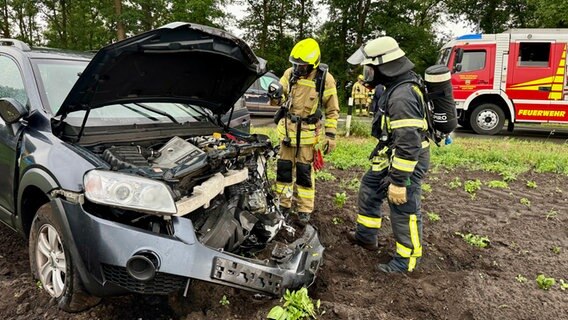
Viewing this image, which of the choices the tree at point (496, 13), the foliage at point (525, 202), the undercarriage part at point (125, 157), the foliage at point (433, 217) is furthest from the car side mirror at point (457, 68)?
the tree at point (496, 13)

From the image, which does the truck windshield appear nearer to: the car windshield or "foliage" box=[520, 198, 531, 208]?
"foliage" box=[520, 198, 531, 208]

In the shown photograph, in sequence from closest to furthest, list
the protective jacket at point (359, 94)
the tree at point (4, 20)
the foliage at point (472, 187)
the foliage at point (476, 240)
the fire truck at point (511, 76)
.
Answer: the foliage at point (476, 240), the foliage at point (472, 187), the fire truck at point (511, 76), the protective jacket at point (359, 94), the tree at point (4, 20)

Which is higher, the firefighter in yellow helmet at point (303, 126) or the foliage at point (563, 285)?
the firefighter in yellow helmet at point (303, 126)

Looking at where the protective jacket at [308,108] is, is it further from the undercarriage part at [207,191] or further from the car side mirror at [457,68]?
the car side mirror at [457,68]

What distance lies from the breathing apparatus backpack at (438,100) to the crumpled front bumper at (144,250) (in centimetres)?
161

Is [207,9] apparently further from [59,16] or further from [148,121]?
[148,121]

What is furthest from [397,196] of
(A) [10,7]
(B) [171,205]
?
(A) [10,7]

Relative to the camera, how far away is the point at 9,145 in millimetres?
2738

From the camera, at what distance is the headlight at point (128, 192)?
202 centimetres

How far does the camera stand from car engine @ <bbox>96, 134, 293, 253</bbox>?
7.29 feet

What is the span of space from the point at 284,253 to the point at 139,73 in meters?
1.49

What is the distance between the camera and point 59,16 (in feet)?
92.4

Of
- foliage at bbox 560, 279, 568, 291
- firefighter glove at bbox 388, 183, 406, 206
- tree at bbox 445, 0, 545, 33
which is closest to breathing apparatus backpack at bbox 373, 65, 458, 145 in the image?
firefighter glove at bbox 388, 183, 406, 206

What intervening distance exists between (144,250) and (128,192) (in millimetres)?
307
